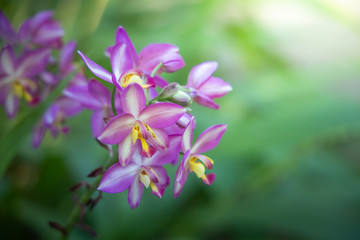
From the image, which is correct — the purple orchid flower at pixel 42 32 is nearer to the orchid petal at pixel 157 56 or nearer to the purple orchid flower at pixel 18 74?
the purple orchid flower at pixel 18 74

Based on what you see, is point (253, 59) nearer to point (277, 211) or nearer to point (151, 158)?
point (277, 211)

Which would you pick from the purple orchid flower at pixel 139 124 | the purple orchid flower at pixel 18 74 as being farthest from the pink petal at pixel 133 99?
the purple orchid flower at pixel 18 74

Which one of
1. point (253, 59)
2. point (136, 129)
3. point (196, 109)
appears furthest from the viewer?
point (253, 59)

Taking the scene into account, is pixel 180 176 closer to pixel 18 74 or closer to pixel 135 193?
pixel 135 193

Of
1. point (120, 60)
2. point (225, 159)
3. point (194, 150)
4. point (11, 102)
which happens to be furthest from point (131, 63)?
point (225, 159)

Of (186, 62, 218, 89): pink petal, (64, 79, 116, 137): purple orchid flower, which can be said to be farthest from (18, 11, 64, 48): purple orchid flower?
(186, 62, 218, 89): pink petal

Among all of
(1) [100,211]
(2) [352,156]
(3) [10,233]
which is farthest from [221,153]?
(2) [352,156]
